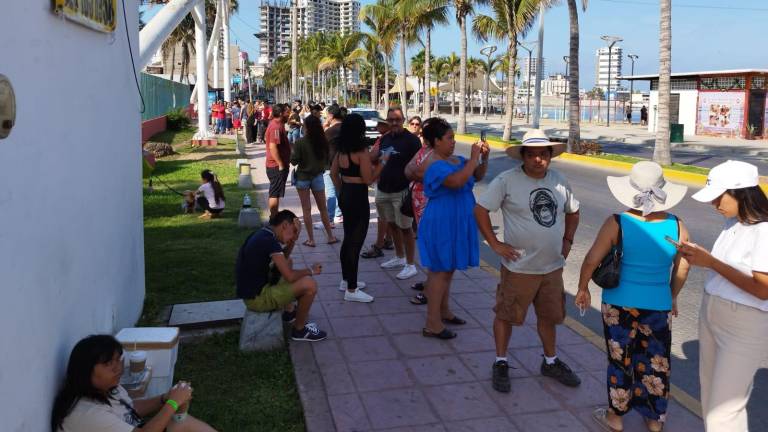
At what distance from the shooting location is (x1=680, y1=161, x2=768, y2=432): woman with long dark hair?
3.12 metres

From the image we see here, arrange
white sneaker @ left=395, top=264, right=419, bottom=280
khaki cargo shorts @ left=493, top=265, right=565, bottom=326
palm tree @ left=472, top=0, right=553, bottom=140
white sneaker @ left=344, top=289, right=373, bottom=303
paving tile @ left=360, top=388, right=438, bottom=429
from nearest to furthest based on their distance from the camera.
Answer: paving tile @ left=360, top=388, right=438, bottom=429
khaki cargo shorts @ left=493, top=265, right=565, bottom=326
white sneaker @ left=344, top=289, right=373, bottom=303
white sneaker @ left=395, top=264, right=419, bottom=280
palm tree @ left=472, top=0, right=553, bottom=140

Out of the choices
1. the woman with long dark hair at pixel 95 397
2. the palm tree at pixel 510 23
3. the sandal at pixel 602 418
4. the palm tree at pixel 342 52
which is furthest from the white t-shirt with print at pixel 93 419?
the palm tree at pixel 342 52

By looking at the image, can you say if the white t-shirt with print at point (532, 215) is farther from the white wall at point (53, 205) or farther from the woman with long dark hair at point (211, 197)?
the woman with long dark hair at point (211, 197)

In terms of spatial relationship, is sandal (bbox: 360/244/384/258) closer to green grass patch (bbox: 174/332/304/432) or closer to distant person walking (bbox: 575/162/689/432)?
green grass patch (bbox: 174/332/304/432)

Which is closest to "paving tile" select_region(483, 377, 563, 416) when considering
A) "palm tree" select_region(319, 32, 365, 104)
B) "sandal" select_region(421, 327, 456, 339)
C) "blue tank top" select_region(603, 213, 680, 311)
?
"sandal" select_region(421, 327, 456, 339)

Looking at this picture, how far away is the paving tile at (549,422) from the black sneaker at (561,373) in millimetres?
367

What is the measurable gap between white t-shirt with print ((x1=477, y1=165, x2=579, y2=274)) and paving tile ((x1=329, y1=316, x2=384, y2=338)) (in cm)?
165

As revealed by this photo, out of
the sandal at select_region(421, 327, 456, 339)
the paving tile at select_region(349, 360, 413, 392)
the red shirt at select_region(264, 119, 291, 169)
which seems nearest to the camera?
the paving tile at select_region(349, 360, 413, 392)

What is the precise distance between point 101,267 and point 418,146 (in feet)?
11.7

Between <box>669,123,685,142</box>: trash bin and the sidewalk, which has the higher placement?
<box>669,123,685,142</box>: trash bin

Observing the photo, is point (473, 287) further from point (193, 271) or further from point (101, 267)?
point (101, 267)

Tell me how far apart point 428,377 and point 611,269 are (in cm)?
157

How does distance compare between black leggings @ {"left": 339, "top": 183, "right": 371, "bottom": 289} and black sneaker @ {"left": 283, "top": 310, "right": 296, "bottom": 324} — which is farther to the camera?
black leggings @ {"left": 339, "top": 183, "right": 371, "bottom": 289}

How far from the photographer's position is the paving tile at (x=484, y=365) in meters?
4.69
